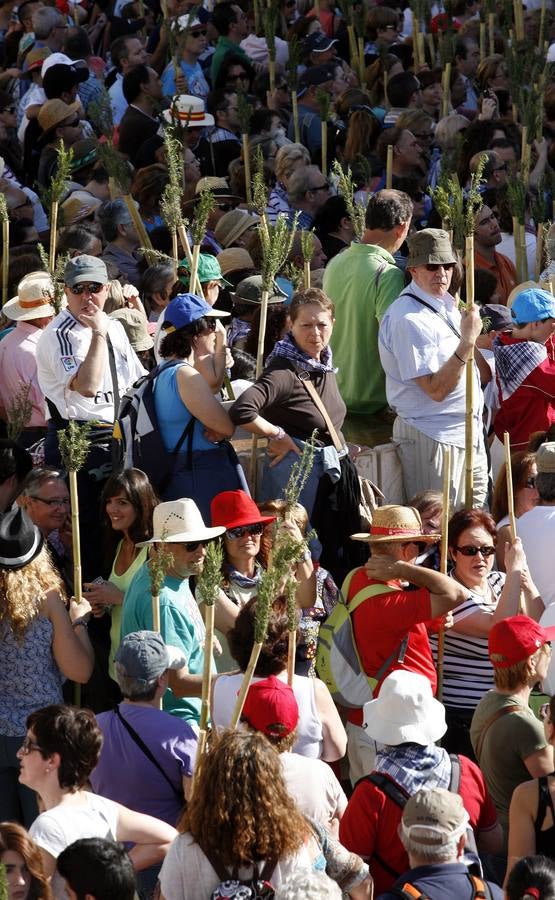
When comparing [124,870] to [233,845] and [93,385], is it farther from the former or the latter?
[93,385]

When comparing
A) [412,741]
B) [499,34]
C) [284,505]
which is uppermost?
[499,34]

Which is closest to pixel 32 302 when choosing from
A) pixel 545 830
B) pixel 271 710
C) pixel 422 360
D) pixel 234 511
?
pixel 422 360

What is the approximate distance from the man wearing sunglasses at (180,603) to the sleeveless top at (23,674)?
0.34m

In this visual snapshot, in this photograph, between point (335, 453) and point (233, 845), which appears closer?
point (233, 845)

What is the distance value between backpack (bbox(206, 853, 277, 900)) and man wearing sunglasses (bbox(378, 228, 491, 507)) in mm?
3023

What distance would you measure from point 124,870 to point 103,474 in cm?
297

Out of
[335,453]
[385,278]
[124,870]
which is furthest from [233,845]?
[385,278]

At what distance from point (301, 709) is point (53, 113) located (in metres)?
6.55

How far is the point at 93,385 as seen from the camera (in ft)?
21.2

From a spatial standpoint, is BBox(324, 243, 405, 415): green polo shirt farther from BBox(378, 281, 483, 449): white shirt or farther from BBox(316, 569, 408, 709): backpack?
BBox(316, 569, 408, 709): backpack

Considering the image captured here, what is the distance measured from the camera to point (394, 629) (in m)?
5.32

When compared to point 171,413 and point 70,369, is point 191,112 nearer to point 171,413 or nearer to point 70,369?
point 70,369

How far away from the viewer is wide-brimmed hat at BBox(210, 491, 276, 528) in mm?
5746

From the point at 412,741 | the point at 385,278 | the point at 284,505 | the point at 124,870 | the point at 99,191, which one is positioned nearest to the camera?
the point at 124,870
